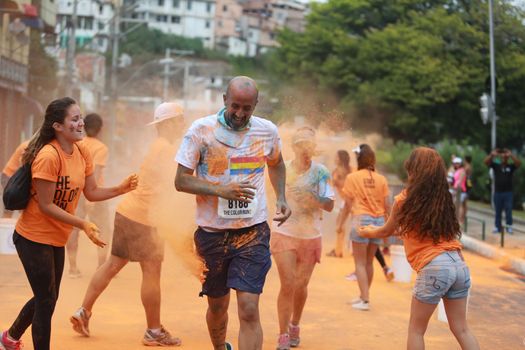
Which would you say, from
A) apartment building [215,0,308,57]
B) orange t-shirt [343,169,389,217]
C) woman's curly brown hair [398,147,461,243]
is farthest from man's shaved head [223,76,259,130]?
apartment building [215,0,308,57]

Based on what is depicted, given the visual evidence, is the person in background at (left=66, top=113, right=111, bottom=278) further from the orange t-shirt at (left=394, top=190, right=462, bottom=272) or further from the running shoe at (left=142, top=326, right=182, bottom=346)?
the orange t-shirt at (left=394, top=190, right=462, bottom=272)

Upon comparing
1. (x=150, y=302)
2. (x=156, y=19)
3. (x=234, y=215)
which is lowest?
(x=150, y=302)

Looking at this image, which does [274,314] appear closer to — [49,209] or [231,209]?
[231,209]

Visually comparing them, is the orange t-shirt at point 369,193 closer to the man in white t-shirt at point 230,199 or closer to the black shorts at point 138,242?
the black shorts at point 138,242

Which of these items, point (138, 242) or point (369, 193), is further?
point (369, 193)

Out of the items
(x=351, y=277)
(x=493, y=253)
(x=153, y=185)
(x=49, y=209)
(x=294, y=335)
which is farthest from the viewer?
(x=493, y=253)

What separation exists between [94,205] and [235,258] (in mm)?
5035

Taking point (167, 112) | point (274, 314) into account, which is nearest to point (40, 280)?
point (167, 112)

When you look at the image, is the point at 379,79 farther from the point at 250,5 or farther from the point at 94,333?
the point at 250,5

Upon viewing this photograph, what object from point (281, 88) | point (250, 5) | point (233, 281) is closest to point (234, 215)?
point (233, 281)

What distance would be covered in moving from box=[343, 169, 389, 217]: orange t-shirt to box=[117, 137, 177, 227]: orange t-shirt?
305 centimetres

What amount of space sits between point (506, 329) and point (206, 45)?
125420 millimetres

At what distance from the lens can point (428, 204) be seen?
5.63 m

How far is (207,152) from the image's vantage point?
5.32 meters
